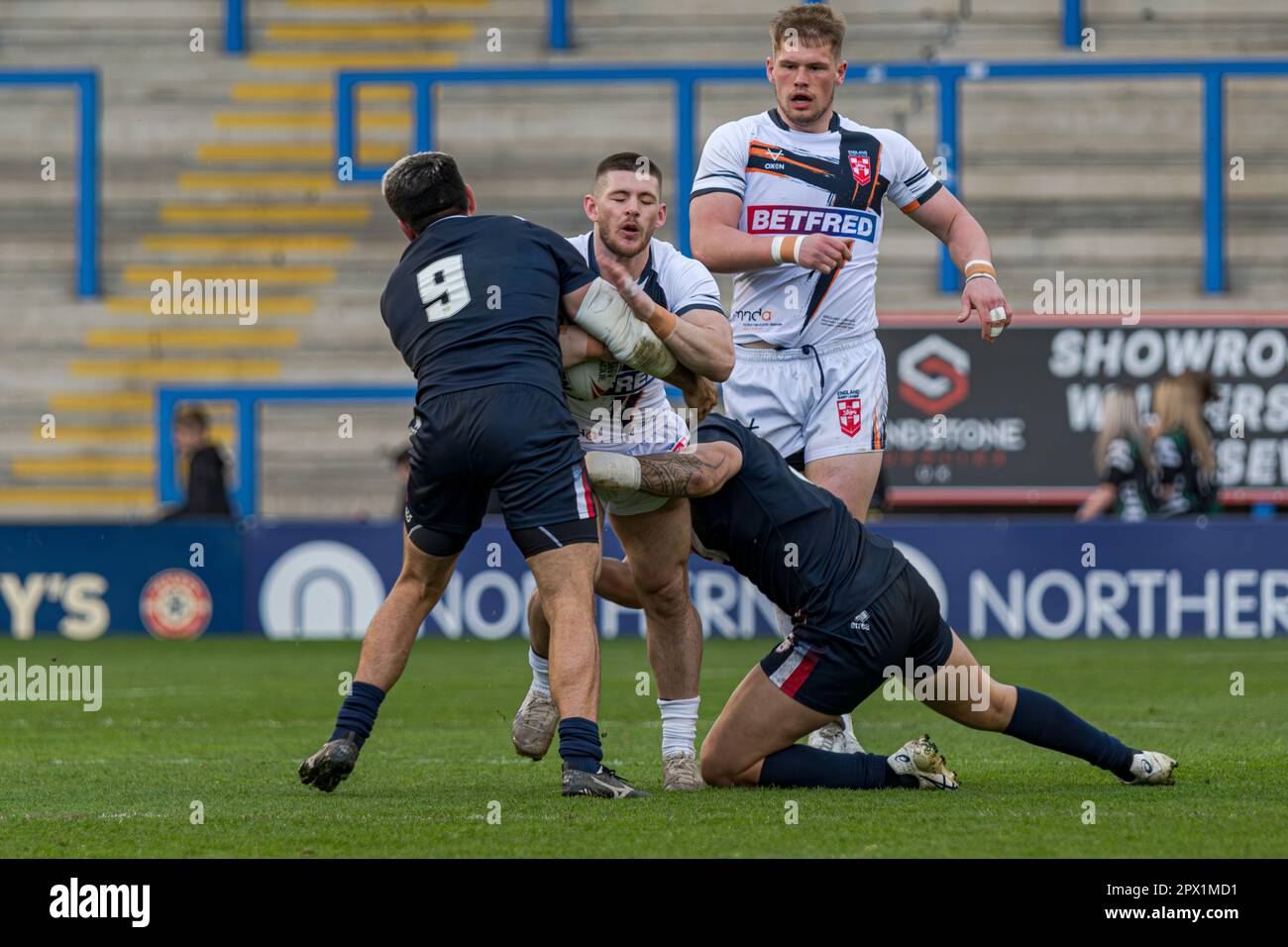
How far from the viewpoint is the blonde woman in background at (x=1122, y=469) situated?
47.6 feet

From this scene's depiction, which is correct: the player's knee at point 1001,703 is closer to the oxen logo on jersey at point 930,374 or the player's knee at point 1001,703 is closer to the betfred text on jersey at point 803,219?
the betfred text on jersey at point 803,219

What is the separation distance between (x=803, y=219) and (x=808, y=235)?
0.17 meters

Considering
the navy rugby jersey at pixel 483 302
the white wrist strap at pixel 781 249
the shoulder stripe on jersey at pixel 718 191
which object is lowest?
the navy rugby jersey at pixel 483 302

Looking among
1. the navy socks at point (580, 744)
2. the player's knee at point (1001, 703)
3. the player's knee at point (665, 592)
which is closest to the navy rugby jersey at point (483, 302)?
the player's knee at point (665, 592)

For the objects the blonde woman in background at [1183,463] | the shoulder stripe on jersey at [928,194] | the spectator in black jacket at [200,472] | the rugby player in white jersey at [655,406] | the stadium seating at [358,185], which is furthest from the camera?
the stadium seating at [358,185]

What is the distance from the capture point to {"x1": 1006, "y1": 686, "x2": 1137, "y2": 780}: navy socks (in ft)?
18.8

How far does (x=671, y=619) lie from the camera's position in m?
6.05

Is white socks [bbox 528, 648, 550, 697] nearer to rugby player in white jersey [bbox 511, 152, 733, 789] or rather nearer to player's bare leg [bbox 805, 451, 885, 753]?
rugby player in white jersey [bbox 511, 152, 733, 789]

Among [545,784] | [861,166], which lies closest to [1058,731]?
[545,784]

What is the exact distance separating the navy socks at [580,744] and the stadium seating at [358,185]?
13.2 meters

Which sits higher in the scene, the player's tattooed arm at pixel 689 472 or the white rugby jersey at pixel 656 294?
the white rugby jersey at pixel 656 294

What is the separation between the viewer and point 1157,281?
18.4 metres

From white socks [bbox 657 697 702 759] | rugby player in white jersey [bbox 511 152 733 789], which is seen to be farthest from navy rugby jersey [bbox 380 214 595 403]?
white socks [bbox 657 697 702 759]

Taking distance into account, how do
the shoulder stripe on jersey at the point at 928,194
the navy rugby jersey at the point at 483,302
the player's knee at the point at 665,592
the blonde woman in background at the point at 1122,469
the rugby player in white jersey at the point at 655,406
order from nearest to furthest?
the navy rugby jersey at the point at 483,302, the rugby player in white jersey at the point at 655,406, the player's knee at the point at 665,592, the shoulder stripe on jersey at the point at 928,194, the blonde woman in background at the point at 1122,469
